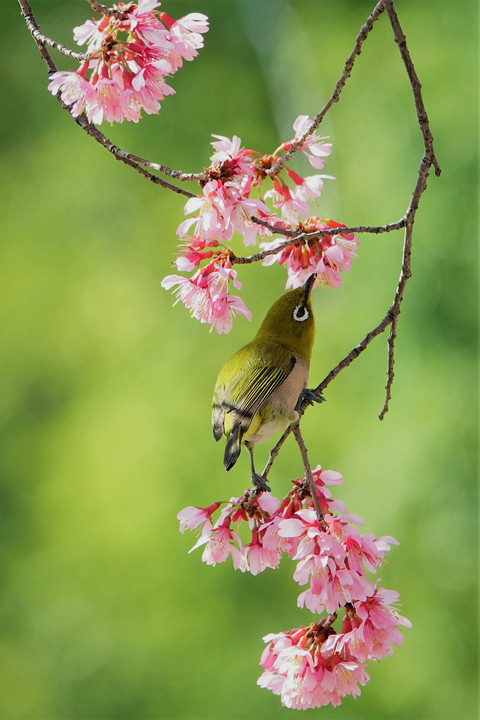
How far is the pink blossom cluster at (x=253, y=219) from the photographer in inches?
34.0

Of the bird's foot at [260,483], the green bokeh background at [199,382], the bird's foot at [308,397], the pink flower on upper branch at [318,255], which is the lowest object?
the bird's foot at [260,483]

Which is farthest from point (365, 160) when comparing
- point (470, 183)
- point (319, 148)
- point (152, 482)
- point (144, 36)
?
point (144, 36)

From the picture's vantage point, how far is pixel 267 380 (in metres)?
1.17

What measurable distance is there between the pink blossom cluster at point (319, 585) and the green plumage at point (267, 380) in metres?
0.13

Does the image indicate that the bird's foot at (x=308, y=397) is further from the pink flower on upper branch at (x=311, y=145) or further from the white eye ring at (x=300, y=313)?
the pink flower on upper branch at (x=311, y=145)

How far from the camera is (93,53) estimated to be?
805mm

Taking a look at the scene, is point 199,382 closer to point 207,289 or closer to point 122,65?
point 207,289

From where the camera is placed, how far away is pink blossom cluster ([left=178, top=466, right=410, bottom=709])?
0.85 m

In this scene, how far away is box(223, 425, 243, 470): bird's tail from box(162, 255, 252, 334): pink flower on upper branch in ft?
0.58

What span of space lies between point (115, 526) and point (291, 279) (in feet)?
9.53

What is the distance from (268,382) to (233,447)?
132mm

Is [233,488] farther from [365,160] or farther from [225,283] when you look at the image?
[225,283]

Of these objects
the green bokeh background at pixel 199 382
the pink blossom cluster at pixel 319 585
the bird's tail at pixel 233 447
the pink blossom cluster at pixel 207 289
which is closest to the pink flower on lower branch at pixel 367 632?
the pink blossom cluster at pixel 319 585

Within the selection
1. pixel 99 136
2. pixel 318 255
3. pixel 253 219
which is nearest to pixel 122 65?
pixel 99 136
